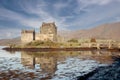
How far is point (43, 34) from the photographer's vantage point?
5714 inches

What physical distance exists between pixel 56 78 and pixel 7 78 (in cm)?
576

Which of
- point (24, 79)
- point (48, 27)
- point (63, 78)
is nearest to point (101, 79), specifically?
point (63, 78)

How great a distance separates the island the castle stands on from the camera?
138 metres

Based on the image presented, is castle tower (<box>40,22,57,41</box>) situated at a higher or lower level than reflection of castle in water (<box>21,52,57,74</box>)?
higher

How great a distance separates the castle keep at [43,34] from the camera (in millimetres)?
138500

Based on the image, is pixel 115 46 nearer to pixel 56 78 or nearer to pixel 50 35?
pixel 50 35

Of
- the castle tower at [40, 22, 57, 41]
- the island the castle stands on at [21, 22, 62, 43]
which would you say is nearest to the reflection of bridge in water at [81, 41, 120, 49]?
the island the castle stands on at [21, 22, 62, 43]

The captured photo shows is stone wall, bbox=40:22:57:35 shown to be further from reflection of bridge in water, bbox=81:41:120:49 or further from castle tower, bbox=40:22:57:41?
reflection of bridge in water, bbox=81:41:120:49

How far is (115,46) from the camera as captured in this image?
379 ft

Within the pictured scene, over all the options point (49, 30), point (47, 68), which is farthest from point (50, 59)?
point (49, 30)

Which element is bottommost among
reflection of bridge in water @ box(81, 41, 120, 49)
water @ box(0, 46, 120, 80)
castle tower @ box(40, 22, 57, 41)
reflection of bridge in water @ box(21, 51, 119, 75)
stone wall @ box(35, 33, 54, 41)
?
water @ box(0, 46, 120, 80)

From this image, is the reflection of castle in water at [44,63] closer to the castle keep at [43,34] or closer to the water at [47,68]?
the water at [47,68]

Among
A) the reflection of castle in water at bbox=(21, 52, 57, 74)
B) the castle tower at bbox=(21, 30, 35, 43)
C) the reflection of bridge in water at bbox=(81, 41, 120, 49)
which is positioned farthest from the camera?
the castle tower at bbox=(21, 30, 35, 43)

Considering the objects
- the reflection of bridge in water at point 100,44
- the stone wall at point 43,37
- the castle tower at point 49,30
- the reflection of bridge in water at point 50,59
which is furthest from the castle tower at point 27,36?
the reflection of bridge in water at point 50,59
